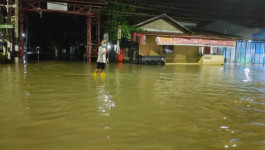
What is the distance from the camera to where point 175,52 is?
1099 inches

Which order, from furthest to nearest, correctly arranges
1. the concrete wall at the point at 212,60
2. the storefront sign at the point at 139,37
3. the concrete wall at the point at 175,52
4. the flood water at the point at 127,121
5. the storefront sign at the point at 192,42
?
1. the concrete wall at the point at 212,60
2. the concrete wall at the point at 175,52
3. the storefront sign at the point at 192,42
4. the storefront sign at the point at 139,37
5. the flood water at the point at 127,121

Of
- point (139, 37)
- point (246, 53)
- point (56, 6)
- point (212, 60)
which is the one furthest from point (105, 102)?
point (246, 53)

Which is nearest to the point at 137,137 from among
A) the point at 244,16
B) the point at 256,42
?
the point at 256,42

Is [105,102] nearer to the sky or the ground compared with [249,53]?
nearer to the ground

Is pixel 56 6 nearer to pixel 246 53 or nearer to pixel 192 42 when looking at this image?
pixel 192 42

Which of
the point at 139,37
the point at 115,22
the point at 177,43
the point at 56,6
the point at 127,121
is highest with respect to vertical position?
the point at 56,6

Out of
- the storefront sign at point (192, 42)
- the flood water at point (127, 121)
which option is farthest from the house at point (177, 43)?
the flood water at point (127, 121)

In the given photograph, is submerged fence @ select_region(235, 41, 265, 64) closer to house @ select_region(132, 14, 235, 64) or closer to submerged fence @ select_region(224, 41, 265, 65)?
submerged fence @ select_region(224, 41, 265, 65)

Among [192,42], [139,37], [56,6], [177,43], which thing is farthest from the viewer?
[192,42]

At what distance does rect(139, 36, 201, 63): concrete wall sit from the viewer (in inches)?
1034

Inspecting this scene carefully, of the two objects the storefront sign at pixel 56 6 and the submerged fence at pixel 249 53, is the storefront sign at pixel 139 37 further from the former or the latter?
the submerged fence at pixel 249 53

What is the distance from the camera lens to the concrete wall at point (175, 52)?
86.2ft

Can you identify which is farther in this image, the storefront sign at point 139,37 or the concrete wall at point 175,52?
the concrete wall at point 175,52

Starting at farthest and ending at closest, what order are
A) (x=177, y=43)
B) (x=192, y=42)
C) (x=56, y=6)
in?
(x=192, y=42), (x=177, y=43), (x=56, y=6)
